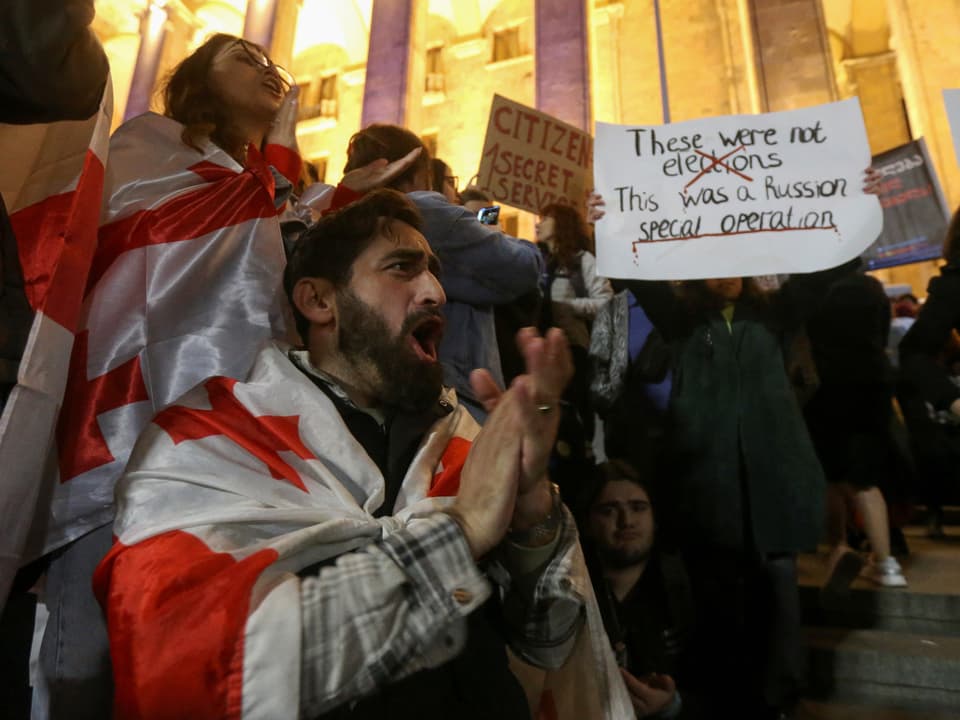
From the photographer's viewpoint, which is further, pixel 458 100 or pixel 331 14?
pixel 331 14

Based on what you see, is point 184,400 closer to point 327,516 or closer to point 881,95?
point 327,516

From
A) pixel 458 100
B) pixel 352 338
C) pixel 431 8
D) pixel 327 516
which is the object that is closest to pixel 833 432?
pixel 352 338

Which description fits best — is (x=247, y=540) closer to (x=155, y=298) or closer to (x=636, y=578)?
(x=155, y=298)

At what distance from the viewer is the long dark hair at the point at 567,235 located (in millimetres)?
3564

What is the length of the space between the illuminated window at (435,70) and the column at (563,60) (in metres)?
5.30

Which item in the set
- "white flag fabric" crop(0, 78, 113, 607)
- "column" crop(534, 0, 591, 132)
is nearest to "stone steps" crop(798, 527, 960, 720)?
"white flag fabric" crop(0, 78, 113, 607)

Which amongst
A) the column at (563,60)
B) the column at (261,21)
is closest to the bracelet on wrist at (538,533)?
the column at (563,60)

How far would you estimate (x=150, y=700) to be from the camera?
89 cm

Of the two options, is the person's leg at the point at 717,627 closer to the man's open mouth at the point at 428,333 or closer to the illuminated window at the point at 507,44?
the man's open mouth at the point at 428,333

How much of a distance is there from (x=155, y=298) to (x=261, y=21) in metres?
14.7

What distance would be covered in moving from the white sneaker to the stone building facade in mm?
6317

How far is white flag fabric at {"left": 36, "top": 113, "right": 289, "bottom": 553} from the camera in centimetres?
153

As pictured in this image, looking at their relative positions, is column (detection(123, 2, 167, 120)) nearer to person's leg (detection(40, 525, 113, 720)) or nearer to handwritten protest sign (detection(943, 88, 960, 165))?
person's leg (detection(40, 525, 113, 720))

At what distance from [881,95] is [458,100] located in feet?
34.0
